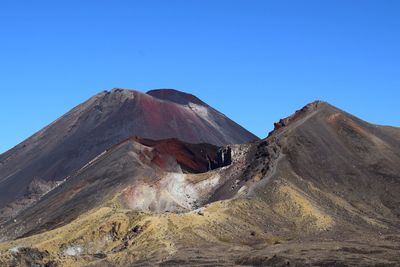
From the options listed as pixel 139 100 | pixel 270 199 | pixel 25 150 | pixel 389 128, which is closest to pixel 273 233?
pixel 270 199

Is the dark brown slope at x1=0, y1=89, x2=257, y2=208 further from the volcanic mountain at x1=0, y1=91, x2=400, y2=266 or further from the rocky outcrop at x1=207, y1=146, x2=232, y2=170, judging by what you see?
the rocky outcrop at x1=207, y1=146, x2=232, y2=170

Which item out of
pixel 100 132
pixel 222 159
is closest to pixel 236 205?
pixel 222 159

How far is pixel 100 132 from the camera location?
161 metres

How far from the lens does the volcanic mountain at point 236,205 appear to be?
3236 inches

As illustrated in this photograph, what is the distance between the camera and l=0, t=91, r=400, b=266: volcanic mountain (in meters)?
82.2

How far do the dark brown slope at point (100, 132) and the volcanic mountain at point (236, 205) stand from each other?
1941cm

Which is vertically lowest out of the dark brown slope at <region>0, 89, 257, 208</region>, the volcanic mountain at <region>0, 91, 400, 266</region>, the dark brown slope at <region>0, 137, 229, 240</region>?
the volcanic mountain at <region>0, 91, 400, 266</region>

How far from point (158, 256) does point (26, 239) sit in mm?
18819

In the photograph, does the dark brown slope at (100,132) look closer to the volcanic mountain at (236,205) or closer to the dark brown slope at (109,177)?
the volcanic mountain at (236,205)

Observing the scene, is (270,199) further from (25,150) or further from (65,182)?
(25,150)

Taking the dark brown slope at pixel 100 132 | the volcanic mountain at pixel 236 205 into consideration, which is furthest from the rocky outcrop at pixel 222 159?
the dark brown slope at pixel 100 132

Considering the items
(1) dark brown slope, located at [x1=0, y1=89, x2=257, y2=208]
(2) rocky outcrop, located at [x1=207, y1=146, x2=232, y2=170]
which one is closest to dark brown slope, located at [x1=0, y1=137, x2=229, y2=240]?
(2) rocky outcrop, located at [x1=207, y1=146, x2=232, y2=170]

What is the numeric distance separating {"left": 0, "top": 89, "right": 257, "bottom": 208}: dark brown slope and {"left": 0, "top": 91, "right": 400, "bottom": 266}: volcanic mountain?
1941 centimetres

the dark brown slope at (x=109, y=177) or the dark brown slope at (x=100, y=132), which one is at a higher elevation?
the dark brown slope at (x=100, y=132)
